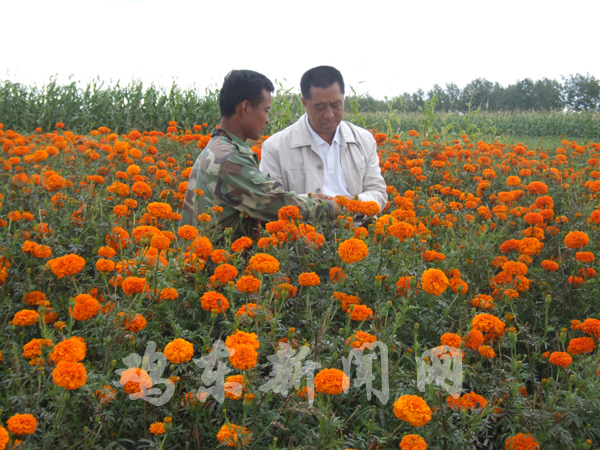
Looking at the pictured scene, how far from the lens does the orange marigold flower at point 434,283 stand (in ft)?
5.90

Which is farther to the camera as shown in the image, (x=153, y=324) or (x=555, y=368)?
(x=555, y=368)

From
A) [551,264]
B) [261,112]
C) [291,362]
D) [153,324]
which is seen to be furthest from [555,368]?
[261,112]

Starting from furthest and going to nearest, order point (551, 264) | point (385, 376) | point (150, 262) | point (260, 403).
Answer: point (551, 264)
point (150, 262)
point (385, 376)
point (260, 403)

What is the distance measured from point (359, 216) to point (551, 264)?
1.18 metres

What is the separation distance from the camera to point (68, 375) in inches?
49.9

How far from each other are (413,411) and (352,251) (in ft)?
2.46

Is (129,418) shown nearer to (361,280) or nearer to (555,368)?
(361,280)

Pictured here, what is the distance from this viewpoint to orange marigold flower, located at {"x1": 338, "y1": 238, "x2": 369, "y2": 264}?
191 centimetres

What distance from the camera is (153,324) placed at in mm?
1839

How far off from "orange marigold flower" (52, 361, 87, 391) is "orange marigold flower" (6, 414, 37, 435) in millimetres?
146

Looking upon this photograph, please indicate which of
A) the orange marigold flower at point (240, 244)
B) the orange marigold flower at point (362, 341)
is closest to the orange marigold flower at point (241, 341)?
the orange marigold flower at point (362, 341)

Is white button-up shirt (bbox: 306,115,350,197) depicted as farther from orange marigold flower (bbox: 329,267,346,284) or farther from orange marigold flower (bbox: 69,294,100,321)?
orange marigold flower (bbox: 69,294,100,321)

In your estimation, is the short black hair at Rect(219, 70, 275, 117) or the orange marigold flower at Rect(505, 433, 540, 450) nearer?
the orange marigold flower at Rect(505, 433, 540, 450)

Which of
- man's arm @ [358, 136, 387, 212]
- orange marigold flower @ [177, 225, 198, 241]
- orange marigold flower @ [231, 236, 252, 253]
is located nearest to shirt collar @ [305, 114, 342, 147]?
man's arm @ [358, 136, 387, 212]
